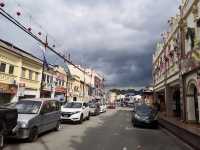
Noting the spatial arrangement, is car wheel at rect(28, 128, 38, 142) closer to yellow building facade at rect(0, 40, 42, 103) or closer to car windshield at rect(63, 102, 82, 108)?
car windshield at rect(63, 102, 82, 108)

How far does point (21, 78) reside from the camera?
33.4 metres

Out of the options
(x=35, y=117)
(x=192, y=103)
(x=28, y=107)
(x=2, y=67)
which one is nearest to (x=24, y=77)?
(x=2, y=67)

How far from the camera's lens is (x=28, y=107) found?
1352 cm

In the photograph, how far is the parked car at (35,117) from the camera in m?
11.6

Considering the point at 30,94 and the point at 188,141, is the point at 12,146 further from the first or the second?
the point at 30,94

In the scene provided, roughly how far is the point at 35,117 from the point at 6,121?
2464 mm

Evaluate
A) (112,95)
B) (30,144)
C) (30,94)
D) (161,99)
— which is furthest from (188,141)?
(112,95)

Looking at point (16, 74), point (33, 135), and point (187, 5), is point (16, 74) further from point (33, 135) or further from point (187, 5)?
point (33, 135)

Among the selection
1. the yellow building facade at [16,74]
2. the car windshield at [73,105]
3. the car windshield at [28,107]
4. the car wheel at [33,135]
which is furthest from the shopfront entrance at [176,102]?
the car wheel at [33,135]

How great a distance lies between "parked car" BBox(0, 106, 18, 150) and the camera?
9.90m

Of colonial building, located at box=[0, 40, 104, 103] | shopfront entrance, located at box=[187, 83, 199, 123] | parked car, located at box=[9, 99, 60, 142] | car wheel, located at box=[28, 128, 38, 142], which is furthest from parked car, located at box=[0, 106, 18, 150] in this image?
colonial building, located at box=[0, 40, 104, 103]

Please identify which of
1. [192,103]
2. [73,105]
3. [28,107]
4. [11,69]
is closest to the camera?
[28,107]

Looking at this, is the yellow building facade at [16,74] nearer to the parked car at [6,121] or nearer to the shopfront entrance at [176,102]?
the shopfront entrance at [176,102]

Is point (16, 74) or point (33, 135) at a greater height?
point (16, 74)
